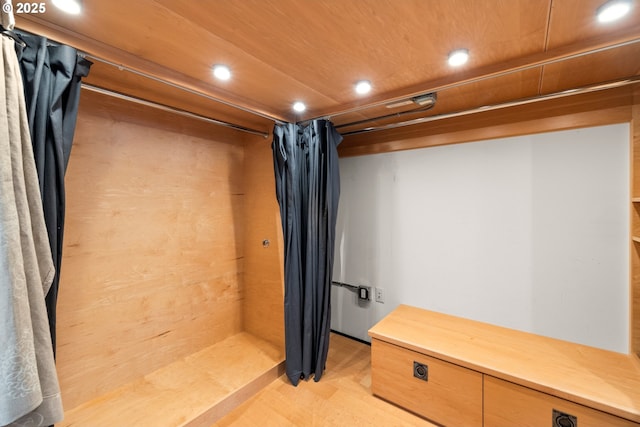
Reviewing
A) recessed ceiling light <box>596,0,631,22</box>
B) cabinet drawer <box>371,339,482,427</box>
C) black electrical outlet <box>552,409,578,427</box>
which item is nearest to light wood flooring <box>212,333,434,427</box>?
cabinet drawer <box>371,339,482,427</box>

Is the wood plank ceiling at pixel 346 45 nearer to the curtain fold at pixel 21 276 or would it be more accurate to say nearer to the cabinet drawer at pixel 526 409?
the curtain fold at pixel 21 276

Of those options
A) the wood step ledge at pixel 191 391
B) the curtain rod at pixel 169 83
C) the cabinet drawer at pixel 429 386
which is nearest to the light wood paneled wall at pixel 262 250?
the wood step ledge at pixel 191 391

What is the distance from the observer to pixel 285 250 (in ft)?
6.40

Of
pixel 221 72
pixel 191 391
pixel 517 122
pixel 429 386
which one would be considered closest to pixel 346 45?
pixel 221 72

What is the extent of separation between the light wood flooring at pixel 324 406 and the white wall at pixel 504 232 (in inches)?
25.7

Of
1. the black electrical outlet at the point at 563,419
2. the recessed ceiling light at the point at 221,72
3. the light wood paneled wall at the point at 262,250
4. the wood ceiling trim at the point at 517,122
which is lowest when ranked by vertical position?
the black electrical outlet at the point at 563,419

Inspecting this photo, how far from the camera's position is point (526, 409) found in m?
1.32

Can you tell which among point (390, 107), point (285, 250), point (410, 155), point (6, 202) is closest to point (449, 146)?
point (410, 155)

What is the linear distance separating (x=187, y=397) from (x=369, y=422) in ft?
3.66

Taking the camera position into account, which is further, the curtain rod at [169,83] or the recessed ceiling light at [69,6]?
the curtain rod at [169,83]

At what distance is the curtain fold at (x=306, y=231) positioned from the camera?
1.92 meters

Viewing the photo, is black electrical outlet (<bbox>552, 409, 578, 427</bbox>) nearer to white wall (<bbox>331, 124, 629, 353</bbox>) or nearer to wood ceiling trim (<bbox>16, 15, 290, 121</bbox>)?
white wall (<bbox>331, 124, 629, 353</bbox>)

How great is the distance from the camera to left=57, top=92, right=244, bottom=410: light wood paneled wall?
158cm

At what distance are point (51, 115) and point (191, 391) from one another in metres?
1.67
